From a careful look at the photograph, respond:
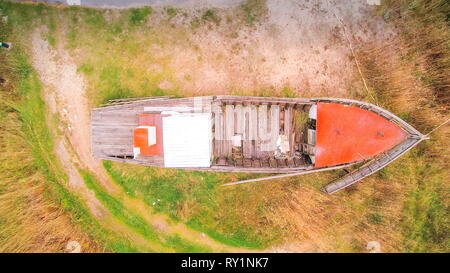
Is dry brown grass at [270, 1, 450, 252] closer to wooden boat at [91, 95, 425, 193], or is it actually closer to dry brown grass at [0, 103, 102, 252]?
wooden boat at [91, 95, 425, 193]

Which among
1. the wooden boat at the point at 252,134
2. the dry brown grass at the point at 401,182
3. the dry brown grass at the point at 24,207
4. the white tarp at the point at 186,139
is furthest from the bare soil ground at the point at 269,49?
the dry brown grass at the point at 24,207

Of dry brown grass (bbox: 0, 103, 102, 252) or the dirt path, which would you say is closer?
dry brown grass (bbox: 0, 103, 102, 252)

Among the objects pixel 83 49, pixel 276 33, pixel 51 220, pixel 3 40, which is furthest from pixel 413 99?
pixel 3 40

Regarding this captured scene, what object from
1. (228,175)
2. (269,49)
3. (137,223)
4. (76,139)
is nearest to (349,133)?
(269,49)

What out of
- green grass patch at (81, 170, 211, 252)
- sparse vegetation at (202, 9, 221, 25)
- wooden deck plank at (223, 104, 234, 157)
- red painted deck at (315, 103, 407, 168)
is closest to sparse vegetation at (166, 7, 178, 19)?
sparse vegetation at (202, 9, 221, 25)

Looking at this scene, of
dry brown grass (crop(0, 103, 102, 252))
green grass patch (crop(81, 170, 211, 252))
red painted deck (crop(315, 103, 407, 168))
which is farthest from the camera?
green grass patch (crop(81, 170, 211, 252))
